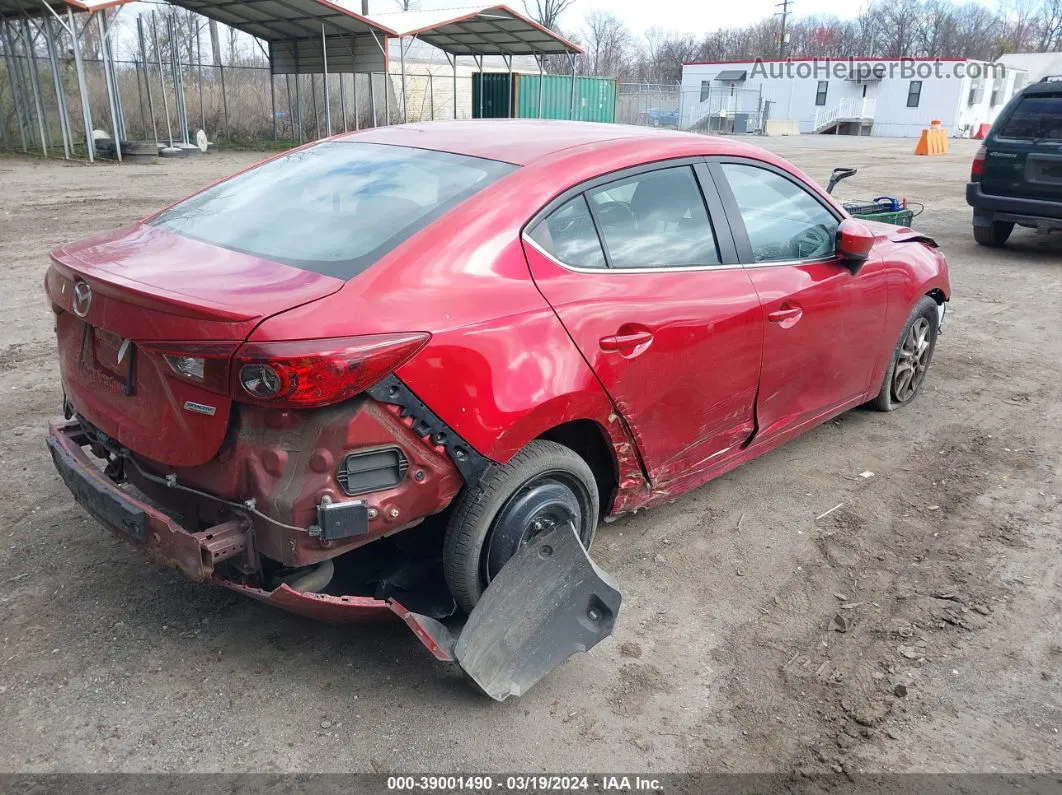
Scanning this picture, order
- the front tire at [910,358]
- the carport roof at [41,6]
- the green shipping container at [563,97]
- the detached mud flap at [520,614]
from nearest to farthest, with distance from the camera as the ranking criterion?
the detached mud flap at [520,614]
the front tire at [910,358]
the carport roof at [41,6]
the green shipping container at [563,97]

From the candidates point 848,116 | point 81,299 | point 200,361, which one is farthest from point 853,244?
point 848,116

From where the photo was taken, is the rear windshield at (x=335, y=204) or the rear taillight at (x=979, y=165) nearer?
the rear windshield at (x=335, y=204)

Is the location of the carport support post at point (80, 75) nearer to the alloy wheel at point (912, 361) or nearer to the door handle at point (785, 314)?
the alloy wheel at point (912, 361)

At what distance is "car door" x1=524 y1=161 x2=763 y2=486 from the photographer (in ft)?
9.81

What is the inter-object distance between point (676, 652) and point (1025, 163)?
355 inches

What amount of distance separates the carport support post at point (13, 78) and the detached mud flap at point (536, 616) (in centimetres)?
2230

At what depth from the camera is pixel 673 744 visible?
265cm

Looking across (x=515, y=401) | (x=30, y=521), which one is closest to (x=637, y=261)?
(x=515, y=401)

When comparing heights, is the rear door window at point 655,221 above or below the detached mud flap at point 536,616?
above

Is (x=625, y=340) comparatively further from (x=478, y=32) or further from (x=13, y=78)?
(x=478, y=32)

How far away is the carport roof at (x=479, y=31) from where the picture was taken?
23359 mm

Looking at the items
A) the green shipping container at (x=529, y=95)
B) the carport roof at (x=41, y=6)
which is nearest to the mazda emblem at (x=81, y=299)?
the carport roof at (x=41, y=6)

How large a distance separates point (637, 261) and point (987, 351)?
187 inches

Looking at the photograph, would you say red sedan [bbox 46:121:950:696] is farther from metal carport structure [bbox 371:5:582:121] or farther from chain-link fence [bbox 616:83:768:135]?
chain-link fence [bbox 616:83:768:135]
